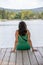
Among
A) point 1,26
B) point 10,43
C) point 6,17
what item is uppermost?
point 6,17

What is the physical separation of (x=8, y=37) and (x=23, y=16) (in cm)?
90

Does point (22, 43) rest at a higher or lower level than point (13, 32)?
higher

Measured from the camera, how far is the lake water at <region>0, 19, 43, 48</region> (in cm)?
535

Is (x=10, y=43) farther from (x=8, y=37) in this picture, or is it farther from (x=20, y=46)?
(x=20, y=46)

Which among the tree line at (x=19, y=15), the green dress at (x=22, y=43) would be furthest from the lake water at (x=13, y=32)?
the green dress at (x=22, y=43)

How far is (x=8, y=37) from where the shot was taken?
5695mm

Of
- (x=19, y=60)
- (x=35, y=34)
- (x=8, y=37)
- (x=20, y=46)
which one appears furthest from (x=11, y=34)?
(x=19, y=60)

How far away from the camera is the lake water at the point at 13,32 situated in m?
5.35

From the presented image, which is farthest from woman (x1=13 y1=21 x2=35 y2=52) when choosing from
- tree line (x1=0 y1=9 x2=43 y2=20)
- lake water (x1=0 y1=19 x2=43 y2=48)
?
lake water (x1=0 y1=19 x2=43 y2=48)

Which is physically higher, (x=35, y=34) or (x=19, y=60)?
(x=19, y=60)

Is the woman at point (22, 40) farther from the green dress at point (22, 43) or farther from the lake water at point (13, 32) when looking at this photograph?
the lake water at point (13, 32)

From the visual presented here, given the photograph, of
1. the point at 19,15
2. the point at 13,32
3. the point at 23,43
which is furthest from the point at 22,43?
the point at 13,32

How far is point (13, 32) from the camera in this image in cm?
557

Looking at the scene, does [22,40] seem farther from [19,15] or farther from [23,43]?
[19,15]
